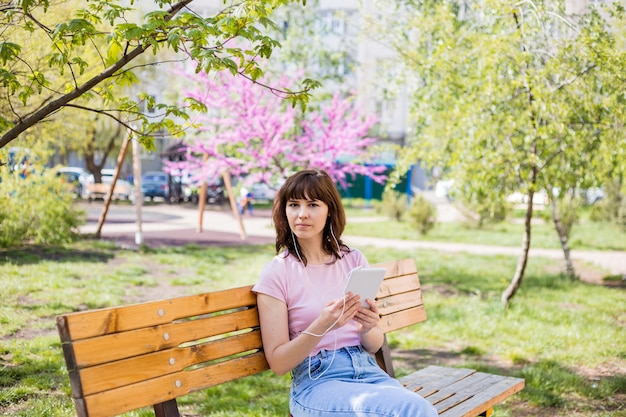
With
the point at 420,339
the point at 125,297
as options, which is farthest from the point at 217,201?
the point at 420,339

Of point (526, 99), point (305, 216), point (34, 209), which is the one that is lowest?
point (34, 209)

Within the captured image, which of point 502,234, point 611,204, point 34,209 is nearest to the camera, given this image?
point 34,209

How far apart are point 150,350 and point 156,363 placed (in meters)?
0.06

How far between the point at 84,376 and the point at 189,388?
52 centimetres

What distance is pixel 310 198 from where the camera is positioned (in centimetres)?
311

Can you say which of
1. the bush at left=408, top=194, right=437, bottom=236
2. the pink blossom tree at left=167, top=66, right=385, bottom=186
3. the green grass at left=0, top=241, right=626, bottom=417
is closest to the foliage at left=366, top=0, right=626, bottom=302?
the green grass at left=0, top=241, right=626, bottom=417

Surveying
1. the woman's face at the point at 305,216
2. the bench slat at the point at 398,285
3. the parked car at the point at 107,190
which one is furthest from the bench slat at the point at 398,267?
the parked car at the point at 107,190

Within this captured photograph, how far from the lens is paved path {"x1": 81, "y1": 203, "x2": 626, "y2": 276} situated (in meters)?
13.7

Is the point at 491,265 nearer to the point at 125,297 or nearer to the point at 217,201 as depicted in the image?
the point at 125,297

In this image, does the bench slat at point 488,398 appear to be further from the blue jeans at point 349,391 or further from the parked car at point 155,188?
the parked car at point 155,188

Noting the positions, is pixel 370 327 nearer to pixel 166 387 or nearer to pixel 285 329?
pixel 285 329

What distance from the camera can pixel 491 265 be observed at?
1199cm

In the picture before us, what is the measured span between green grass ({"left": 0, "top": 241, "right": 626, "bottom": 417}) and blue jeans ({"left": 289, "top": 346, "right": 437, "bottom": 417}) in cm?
146

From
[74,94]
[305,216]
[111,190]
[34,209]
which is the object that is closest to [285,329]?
[305,216]
